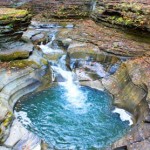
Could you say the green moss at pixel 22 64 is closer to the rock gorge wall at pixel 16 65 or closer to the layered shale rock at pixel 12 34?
the rock gorge wall at pixel 16 65

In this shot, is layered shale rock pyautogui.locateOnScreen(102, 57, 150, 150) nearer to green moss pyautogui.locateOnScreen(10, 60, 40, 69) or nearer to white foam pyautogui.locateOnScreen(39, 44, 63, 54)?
green moss pyautogui.locateOnScreen(10, 60, 40, 69)

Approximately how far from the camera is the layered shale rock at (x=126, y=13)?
54.7ft

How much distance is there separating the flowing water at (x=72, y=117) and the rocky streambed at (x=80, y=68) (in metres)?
0.55

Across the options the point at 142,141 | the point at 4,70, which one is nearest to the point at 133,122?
the point at 142,141

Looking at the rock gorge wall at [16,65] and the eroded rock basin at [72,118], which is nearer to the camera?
the eroded rock basin at [72,118]

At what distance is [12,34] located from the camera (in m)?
16.0

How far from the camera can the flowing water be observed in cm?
1116

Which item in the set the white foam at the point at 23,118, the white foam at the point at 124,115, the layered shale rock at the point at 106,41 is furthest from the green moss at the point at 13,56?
the white foam at the point at 124,115

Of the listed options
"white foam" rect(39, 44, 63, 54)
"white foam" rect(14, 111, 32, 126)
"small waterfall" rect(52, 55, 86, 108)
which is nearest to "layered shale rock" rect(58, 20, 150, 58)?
"white foam" rect(39, 44, 63, 54)

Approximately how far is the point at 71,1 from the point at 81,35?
36.4 feet

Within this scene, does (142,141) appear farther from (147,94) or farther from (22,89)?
(22,89)

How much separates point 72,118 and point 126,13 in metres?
8.86

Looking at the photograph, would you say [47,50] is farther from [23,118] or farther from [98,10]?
[23,118]

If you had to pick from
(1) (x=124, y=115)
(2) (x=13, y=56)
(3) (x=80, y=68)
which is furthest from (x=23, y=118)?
(3) (x=80, y=68)
